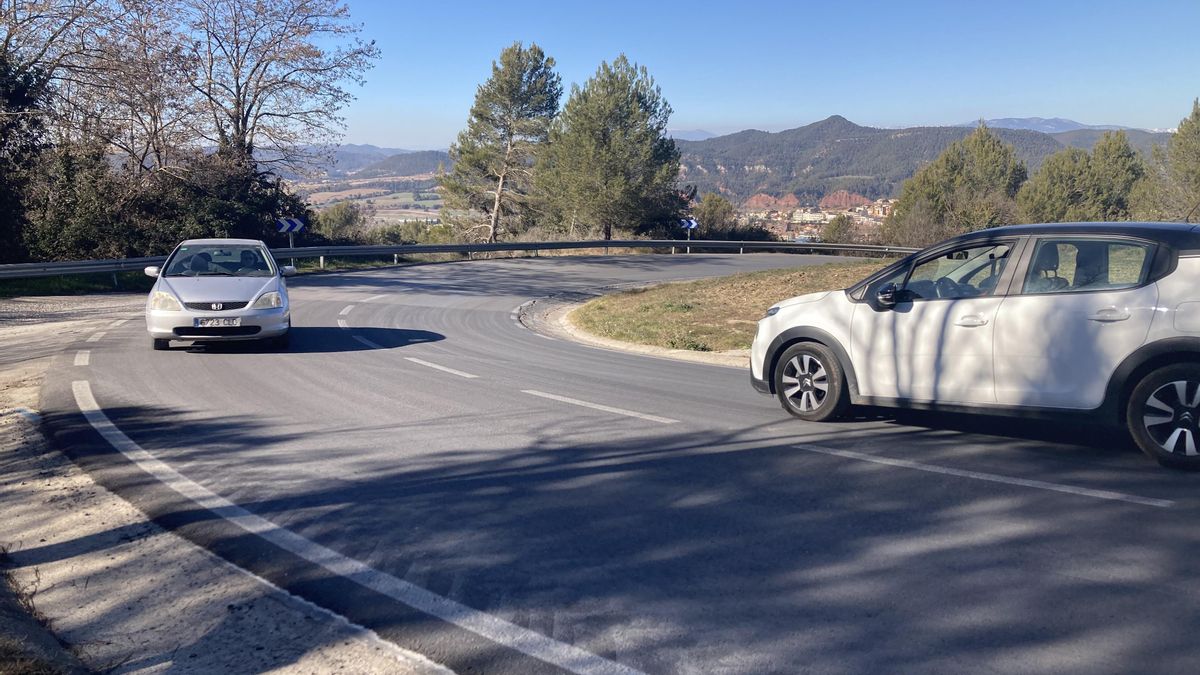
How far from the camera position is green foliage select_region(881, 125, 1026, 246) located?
57.8 metres

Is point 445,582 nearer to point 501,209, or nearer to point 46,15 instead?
point 46,15

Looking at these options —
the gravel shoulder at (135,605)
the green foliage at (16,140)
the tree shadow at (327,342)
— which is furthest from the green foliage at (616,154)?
the gravel shoulder at (135,605)

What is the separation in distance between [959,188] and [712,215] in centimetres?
1901

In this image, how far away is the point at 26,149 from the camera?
27125 millimetres

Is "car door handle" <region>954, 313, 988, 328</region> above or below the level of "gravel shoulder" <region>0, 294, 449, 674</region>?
above

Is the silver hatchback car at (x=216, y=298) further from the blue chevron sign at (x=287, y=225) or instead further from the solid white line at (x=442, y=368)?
the blue chevron sign at (x=287, y=225)

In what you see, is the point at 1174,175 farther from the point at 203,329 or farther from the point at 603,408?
the point at 203,329

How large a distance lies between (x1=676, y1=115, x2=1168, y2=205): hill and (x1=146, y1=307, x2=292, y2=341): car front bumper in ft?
286

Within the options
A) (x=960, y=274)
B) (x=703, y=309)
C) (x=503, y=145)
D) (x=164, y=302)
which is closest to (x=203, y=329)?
(x=164, y=302)

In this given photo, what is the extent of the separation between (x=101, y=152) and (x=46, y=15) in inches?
172

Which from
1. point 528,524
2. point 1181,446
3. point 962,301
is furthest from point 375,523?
point 1181,446

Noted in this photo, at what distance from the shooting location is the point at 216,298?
1207cm

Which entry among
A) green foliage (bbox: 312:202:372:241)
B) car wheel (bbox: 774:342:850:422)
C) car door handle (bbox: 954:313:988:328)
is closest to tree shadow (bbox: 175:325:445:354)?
car wheel (bbox: 774:342:850:422)

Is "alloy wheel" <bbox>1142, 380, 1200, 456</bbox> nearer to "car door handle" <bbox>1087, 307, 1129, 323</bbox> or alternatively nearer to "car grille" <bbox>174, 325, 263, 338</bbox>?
"car door handle" <bbox>1087, 307, 1129, 323</bbox>
